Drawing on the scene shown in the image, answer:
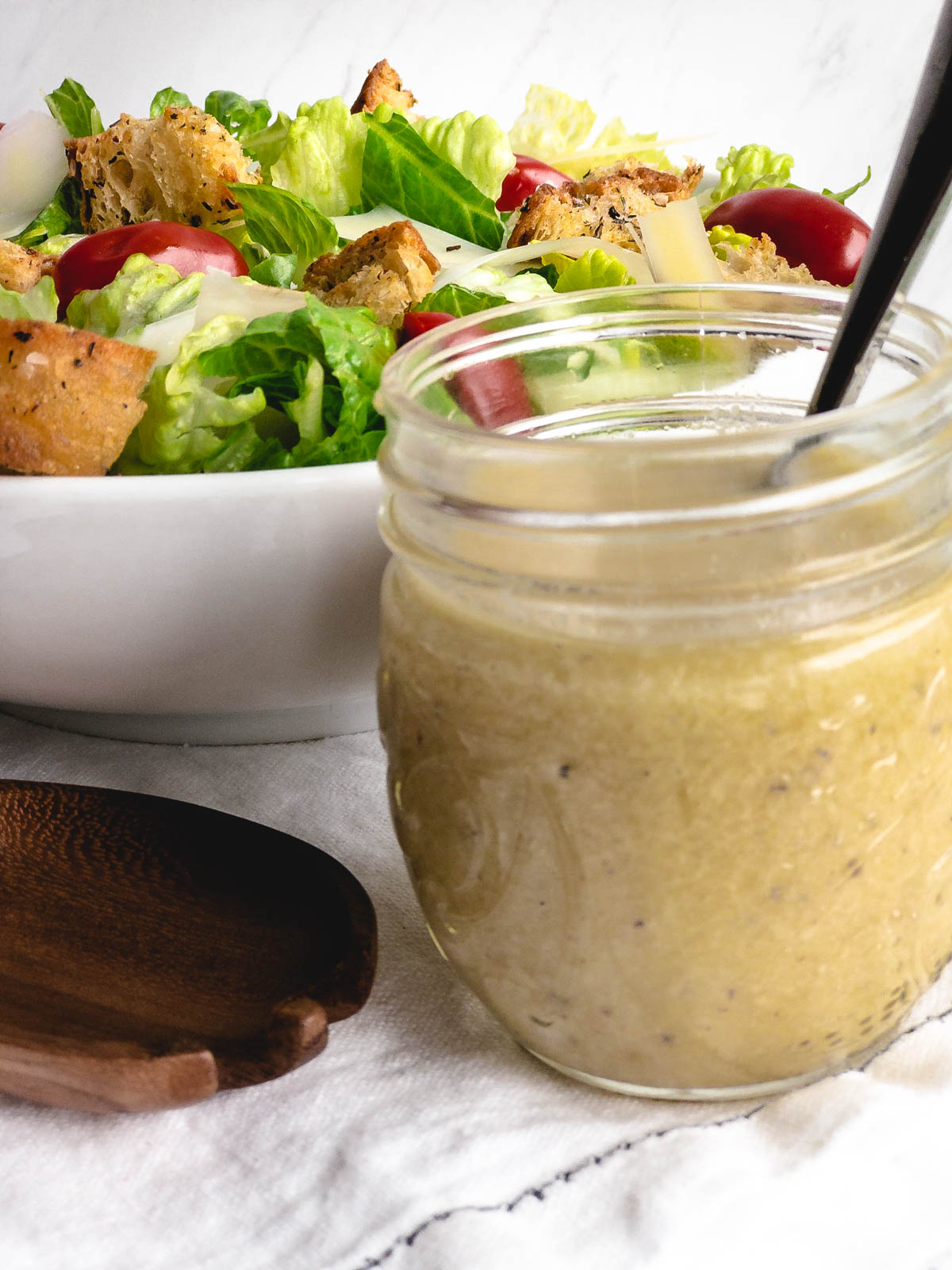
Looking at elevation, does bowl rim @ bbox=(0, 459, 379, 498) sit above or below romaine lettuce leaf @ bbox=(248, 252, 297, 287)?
above

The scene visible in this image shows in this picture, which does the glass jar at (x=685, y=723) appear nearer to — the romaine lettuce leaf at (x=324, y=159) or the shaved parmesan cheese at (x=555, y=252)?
the shaved parmesan cheese at (x=555, y=252)

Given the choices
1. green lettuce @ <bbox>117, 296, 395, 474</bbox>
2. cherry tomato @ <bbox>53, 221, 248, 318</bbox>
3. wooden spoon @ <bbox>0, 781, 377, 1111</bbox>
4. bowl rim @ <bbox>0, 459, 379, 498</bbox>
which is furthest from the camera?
cherry tomato @ <bbox>53, 221, 248, 318</bbox>

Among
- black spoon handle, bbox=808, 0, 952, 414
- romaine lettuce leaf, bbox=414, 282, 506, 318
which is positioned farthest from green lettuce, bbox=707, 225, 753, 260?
black spoon handle, bbox=808, 0, 952, 414

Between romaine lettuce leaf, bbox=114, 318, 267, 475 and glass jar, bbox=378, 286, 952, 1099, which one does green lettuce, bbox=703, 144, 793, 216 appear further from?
glass jar, bbox=378, 286, 952, 1099

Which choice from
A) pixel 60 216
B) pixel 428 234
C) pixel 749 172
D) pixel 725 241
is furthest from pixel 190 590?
pixel 749 172

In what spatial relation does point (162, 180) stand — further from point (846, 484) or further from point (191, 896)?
point (846, 484)

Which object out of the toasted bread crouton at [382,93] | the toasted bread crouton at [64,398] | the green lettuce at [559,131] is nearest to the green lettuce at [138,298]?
the toasted bread crouton at [64,398]

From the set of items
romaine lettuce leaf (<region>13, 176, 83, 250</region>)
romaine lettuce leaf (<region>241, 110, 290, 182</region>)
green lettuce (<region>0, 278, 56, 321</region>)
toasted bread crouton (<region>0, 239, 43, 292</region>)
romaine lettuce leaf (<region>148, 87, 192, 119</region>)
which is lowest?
romaine lettuce leaf (<region>13, 176, 83, 250</region>)

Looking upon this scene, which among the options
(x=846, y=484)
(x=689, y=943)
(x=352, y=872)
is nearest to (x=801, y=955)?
(x=689, y=943)
